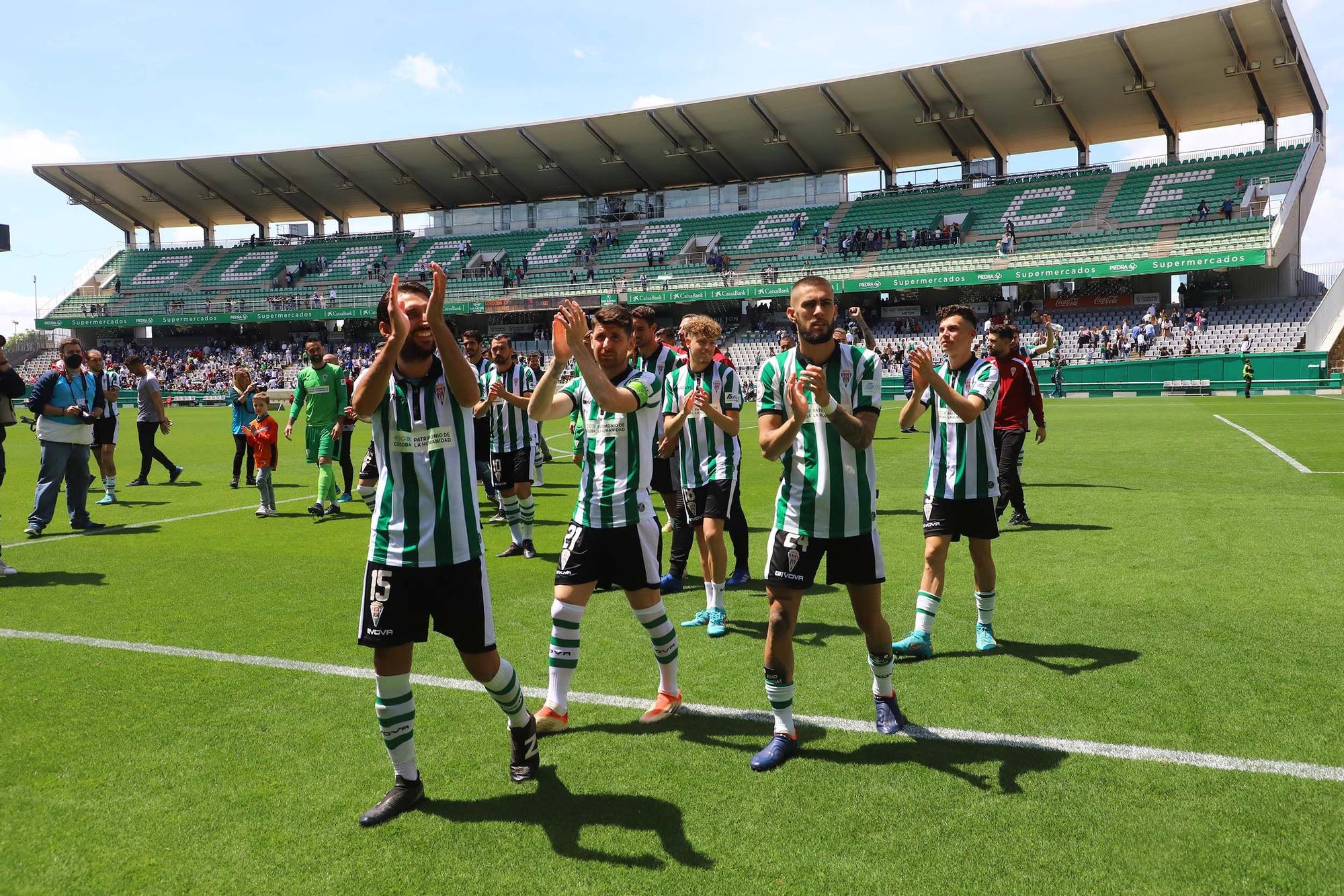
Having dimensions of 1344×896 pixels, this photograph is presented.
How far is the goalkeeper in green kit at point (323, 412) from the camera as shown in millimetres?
11422

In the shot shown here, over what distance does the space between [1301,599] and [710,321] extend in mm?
4860

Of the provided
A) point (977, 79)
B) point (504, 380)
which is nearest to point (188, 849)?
point (504, 380)

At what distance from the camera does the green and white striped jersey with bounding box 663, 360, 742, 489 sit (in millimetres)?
6750

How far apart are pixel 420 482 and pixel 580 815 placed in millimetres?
1514

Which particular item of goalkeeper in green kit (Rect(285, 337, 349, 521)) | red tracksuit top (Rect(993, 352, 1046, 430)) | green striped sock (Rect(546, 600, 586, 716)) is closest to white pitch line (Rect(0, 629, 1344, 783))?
green striped sock (Rect(546, 600, 586, 716))

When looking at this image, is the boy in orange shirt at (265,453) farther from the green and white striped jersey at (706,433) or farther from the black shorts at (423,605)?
the black shorts at (423,605)

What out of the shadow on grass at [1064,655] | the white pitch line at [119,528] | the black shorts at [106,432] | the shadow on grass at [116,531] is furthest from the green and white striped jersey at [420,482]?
the black shorts at [106,432]

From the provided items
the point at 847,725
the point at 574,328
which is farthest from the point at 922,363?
the point at 847,725

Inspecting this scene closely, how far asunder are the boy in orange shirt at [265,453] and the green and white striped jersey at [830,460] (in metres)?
9.17

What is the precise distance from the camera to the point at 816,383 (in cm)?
373

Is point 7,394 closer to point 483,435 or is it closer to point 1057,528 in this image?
point 483,435

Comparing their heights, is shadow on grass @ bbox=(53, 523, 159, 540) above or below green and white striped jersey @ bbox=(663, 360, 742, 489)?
below

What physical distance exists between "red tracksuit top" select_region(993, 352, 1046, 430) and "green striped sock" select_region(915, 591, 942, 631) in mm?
4857

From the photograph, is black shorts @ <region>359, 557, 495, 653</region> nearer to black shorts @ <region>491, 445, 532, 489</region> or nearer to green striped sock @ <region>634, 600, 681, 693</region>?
green striped sock @ <region>634, 600, 681, 693</region>
